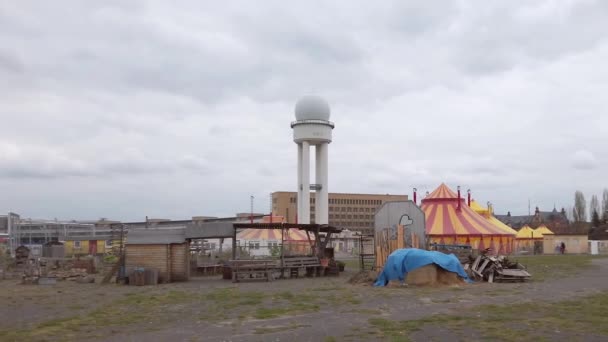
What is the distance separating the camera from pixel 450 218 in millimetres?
45469

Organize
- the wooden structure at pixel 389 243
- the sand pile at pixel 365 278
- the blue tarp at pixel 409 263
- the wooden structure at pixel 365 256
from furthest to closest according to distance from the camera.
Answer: the wooden structure at pixel 365 256
the wooden structure at pixel 389 243
the sand pile at pixel 365 278
the blue tarp at pixel 409 263

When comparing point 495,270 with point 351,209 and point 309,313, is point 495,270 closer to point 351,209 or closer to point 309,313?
point 309,313

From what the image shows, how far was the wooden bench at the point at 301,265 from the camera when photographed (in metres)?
30.0

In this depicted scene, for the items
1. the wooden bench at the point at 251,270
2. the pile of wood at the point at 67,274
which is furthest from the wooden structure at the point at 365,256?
the pile of wood at the point at 67,274

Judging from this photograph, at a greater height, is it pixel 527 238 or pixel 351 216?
pixel 351 216

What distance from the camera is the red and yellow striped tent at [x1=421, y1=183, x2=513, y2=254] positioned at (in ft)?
145

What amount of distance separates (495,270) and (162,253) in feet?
50.9

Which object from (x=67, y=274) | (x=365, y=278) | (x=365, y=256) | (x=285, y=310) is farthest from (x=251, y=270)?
(x=285, y=310)

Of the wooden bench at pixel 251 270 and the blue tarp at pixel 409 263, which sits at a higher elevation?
the blue tarp at pixel 409 263

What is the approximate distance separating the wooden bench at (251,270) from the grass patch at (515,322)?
14.0 metres

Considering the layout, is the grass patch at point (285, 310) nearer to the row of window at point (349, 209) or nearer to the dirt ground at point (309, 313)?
the dirt ground at point (309, 313)

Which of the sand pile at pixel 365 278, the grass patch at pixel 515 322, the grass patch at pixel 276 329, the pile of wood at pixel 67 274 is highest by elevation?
the grass patch at pixel 515 322

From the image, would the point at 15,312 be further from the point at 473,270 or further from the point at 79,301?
the point at 473,270

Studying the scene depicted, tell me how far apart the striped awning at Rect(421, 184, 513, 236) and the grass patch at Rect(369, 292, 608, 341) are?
92.7 feet
